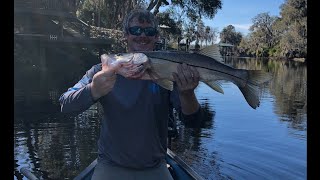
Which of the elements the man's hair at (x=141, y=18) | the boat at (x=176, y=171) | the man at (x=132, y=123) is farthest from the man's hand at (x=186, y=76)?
the boat at (x=176, y=171)

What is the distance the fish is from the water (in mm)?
4128

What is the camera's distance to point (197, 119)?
4.13m

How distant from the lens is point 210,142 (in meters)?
11.7

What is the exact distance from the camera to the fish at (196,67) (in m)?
3.43

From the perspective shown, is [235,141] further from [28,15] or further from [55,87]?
[28,15]

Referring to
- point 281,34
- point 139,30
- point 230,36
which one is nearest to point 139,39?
point 139,30

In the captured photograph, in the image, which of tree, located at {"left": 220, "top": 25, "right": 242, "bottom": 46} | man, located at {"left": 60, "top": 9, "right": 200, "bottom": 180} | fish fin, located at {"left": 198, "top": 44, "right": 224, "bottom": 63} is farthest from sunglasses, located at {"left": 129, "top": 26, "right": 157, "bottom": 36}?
tree, located at {"left": 220, "top": 25, "right": 242, "bottom": 46}

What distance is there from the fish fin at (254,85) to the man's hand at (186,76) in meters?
0.45

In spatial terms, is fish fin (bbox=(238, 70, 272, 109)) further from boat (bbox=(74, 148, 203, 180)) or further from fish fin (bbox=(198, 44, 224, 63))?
boat (bbox=(74, 148, 203, 180))

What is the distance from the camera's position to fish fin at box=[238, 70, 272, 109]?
3.72 meters

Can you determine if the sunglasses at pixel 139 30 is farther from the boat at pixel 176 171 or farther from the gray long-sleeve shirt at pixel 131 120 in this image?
the boat at pixel 176 171
